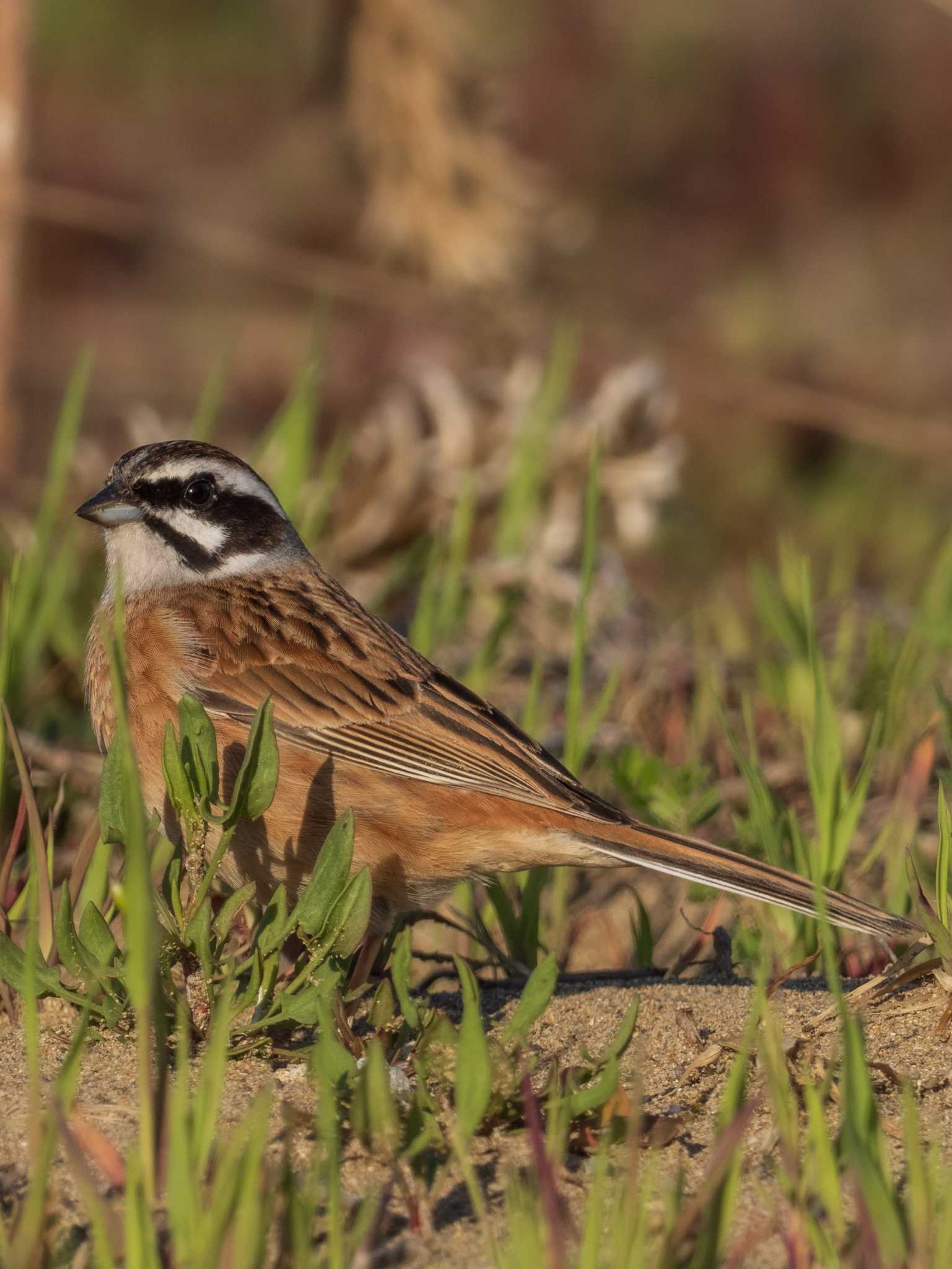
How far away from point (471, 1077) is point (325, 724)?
1751 millimetres

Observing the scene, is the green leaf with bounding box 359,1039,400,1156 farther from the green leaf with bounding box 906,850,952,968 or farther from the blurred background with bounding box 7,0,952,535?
the blurred background with bounding box 7,0,952,535

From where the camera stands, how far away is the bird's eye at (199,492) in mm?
4984

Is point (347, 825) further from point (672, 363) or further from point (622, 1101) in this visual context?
point (672, 363)

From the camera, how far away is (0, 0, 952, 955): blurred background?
6754 millimetres

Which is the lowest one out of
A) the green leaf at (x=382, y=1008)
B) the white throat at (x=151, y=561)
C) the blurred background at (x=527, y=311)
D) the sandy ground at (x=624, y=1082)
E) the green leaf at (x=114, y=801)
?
the sandy ground at (x=624, y=1082)

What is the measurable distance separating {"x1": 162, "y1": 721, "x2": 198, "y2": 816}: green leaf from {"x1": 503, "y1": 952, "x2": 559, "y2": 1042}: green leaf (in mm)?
809

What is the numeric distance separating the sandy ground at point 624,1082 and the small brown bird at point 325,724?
0.29 metres

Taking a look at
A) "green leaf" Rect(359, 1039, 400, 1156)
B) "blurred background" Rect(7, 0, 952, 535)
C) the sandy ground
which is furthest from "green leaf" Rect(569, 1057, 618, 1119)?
"blurred background" Rect(7, 0, 952, 535)

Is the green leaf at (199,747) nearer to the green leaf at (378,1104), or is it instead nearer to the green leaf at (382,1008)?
the green leaf at (382,1008)

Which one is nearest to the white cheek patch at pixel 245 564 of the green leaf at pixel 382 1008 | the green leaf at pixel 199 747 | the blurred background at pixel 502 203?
the green leaf at pixel 199 747

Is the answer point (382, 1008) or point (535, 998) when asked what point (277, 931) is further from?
point (535, 998)

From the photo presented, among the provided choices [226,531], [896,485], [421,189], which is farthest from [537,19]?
[226,531]

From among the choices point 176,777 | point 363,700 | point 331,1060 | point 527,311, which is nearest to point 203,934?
point 176,777

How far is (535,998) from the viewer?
10.4ft
